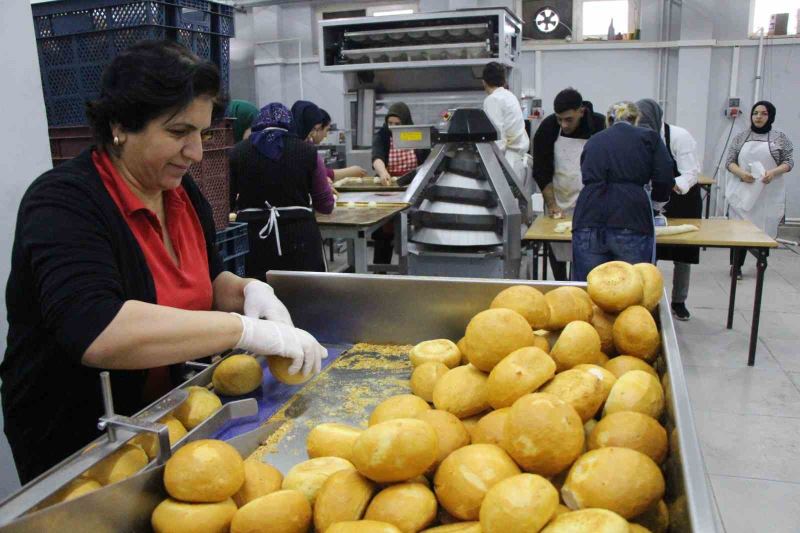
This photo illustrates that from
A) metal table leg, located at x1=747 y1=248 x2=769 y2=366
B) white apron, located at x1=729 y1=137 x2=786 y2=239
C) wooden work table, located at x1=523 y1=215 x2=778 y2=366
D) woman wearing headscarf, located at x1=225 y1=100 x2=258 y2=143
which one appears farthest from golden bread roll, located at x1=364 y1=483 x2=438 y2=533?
white apron, located at x1=729 y1=137 x2=786 y2=239

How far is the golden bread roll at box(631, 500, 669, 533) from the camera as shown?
781mm

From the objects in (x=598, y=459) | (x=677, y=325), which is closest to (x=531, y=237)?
(x=677, y=325)

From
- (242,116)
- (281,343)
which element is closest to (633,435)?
(281,343)

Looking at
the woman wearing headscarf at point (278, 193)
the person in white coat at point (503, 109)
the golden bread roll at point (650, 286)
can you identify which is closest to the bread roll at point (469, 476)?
the golden bread roll at point (650, 286)

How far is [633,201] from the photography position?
3.19 m

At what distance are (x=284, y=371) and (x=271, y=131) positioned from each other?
2.05 m

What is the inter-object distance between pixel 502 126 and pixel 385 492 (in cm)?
419

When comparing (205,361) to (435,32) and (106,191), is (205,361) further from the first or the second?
(435,32)

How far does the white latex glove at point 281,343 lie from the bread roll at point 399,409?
0.27 meters

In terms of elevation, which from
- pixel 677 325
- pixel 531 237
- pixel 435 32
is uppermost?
pixel 435 32

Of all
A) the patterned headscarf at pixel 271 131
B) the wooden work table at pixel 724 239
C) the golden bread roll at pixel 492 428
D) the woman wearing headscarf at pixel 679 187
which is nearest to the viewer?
the golden bread roll at pixel 492 428

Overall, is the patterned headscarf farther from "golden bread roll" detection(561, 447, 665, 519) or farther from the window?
the window

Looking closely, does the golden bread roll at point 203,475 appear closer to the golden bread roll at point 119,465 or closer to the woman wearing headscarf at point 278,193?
the golden bread roll at point 119,465

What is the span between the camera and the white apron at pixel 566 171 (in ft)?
14.0
